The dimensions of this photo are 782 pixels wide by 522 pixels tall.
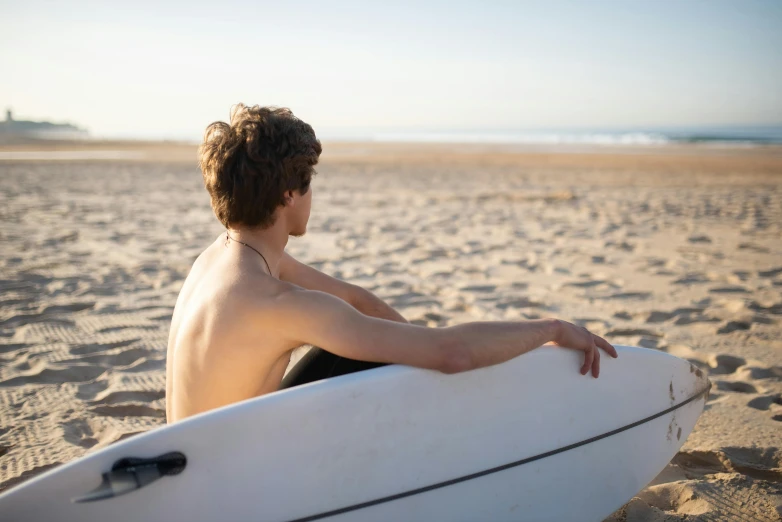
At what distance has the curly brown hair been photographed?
5.03 feet

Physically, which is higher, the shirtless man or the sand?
the shirtless man

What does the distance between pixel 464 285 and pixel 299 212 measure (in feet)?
9.46

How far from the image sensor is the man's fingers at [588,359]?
1.75m

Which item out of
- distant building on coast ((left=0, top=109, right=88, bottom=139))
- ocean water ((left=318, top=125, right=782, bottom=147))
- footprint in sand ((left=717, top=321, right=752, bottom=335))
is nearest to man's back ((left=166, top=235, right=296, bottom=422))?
footprint in sand ((left=717, top=321, right=752, bottom=335))

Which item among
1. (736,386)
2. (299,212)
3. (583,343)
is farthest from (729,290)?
(299,212)

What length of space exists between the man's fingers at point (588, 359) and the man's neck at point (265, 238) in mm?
969

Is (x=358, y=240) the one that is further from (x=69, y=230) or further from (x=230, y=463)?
(x=230, y=463)

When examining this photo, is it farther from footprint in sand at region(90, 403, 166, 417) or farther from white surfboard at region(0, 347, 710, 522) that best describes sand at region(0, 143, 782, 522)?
white surfboard at region(0, 347, 710, 522)

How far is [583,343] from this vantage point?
174 centimetres

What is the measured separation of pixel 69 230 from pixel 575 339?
6.53 meters

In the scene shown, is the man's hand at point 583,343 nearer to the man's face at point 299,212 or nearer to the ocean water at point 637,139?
the man's face at point 299,212

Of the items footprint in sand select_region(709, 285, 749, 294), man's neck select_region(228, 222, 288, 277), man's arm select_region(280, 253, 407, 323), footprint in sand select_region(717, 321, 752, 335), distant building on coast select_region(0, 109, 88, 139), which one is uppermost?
distant building on coast select_region(0, 109, 88, 139)

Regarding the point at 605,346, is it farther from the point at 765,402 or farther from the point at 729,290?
the point at 729,290

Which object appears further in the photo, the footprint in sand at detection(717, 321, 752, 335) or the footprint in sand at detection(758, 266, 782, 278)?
the footprint in sand at detection(758, 266, 782, 278)
